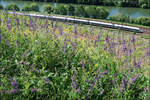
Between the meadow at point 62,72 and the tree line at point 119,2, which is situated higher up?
the tree line at point 119,2

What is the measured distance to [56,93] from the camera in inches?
105

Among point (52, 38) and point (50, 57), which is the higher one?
point (52, 38)

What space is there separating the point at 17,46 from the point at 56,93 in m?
1.22

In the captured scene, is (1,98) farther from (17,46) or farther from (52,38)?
(52,38)

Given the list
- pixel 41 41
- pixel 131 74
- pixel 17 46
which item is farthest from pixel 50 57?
pixel 131 74

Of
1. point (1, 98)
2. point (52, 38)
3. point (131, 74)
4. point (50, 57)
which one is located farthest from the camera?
point (52, 38)

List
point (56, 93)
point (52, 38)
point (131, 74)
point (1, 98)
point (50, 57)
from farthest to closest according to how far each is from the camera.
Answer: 1. point (52, 38)
2. point (50, 57)
3. point (131, 74)
4. point (56, 93)
5. point (1, 98)

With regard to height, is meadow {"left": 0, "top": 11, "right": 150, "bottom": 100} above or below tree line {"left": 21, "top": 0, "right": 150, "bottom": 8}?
below

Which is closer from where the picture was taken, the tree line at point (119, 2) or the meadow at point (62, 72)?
the meadow at point (62, 72)

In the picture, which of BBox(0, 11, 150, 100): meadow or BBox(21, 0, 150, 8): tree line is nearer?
BBox(0, 11, 150, 100): meadow

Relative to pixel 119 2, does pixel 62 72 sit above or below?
below

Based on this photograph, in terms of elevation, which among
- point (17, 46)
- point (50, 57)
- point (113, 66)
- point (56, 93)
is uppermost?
point (17, 46)

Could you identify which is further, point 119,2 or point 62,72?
point 119,2

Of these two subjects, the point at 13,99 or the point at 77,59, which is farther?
the point at 77,59
